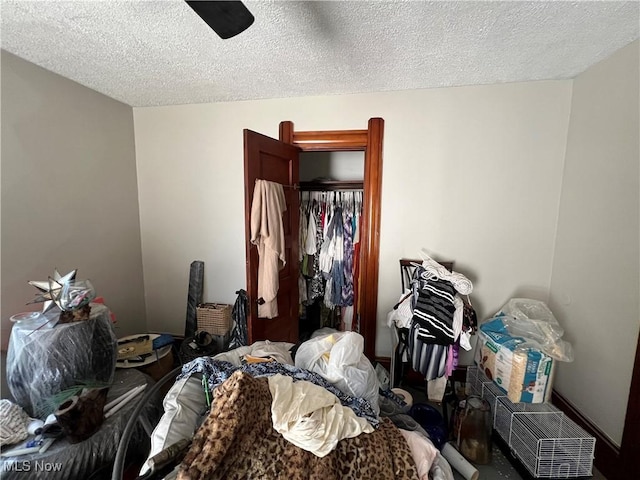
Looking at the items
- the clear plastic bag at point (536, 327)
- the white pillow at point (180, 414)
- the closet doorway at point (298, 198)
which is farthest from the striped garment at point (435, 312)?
the white pillow at point (180, 414)

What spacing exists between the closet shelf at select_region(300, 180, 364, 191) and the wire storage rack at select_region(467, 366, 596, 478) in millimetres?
1971

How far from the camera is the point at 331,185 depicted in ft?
8.94

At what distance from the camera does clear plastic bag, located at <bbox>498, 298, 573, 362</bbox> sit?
159 cm

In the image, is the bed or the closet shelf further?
the closet shelf

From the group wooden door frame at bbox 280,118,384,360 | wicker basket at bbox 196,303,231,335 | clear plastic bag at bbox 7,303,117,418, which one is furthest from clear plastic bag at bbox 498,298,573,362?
clear plastic bag at bbox 7,303,117,418

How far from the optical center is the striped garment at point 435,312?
1622mm

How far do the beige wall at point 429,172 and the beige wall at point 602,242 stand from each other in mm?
180

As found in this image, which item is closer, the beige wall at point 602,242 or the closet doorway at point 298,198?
the beige wall at point 602,242

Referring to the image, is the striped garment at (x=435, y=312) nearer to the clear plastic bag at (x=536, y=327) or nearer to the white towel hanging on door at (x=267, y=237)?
the clear plastic bag at (x=536, y=327)

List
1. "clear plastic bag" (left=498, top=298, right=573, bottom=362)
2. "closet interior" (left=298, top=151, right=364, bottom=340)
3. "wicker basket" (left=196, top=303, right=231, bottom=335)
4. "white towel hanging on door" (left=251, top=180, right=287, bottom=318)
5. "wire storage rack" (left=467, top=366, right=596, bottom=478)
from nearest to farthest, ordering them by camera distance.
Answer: "wire storage rack" (left=467, top=366, right=596, bottom=478) < "clear plastic bag" (left=498, top=298, right=573, bottom=362) < "white towel hanging on door" (left=251, top=180, right=287, bottom=318) < "wicker basket" (left=196, top=303, right=231, bottom=335) < "closet interior" (left=298, top=151, right=364, bottom=340)

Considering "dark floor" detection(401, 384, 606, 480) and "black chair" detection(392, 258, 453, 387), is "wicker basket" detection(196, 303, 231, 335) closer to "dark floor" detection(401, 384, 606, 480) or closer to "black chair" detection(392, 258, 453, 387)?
"black chair" detection(392, 258, 453, 387)

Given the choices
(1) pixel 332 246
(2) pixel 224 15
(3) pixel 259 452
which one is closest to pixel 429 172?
(1) pixel 332 246

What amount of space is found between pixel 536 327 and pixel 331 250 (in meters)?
1.64

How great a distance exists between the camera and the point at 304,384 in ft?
3.53
